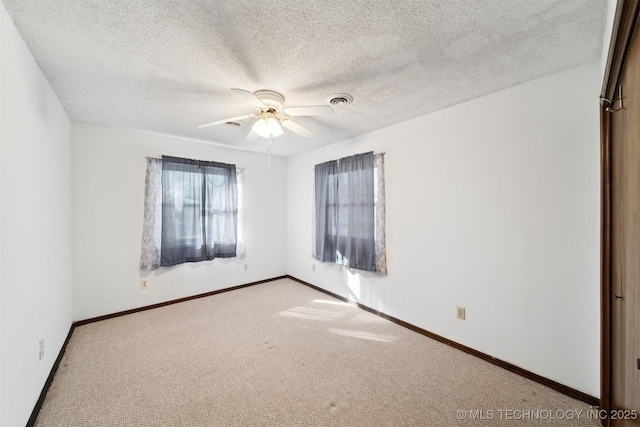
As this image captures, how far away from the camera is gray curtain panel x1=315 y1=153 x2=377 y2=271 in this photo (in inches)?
134

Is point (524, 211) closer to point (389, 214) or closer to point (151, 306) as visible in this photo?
point (389, 214)

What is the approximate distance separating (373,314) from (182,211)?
9.68 feet

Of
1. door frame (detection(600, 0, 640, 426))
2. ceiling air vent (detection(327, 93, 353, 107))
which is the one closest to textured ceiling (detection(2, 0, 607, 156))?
ceiling air vent (detection(327, 93, 353, 107))

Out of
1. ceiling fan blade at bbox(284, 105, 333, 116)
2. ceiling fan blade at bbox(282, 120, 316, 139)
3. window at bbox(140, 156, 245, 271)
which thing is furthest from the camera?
window at bbox(140, 156, 245, 271)

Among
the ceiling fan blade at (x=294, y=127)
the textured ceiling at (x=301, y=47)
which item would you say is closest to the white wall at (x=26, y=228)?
the textured ceiling at (x=301, y=47)

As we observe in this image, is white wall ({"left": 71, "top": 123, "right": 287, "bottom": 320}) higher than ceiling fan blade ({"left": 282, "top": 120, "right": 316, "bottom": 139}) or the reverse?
the reverse

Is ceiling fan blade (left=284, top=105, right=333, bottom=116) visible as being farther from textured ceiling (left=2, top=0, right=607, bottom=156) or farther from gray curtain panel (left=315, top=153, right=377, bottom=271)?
gray curtain panel (left=315, top=153, right=377, bottom=271)

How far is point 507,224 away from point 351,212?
1.82 meters

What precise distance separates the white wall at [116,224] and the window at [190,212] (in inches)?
5.1

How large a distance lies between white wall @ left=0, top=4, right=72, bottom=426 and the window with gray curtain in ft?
9.73

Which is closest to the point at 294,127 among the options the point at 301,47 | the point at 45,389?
the point at 301,47

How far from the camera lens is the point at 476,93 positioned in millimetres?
2303

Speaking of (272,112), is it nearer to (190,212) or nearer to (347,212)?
(347,212)

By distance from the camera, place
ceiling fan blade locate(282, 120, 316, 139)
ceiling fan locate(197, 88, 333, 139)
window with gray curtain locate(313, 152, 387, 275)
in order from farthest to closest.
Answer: window with gray curtain locate(313, 152, 387, 275) < ceiling fan blade locate(282, 120, 316, 139) < ceiling fan locate(197, 88, 333, 139)
